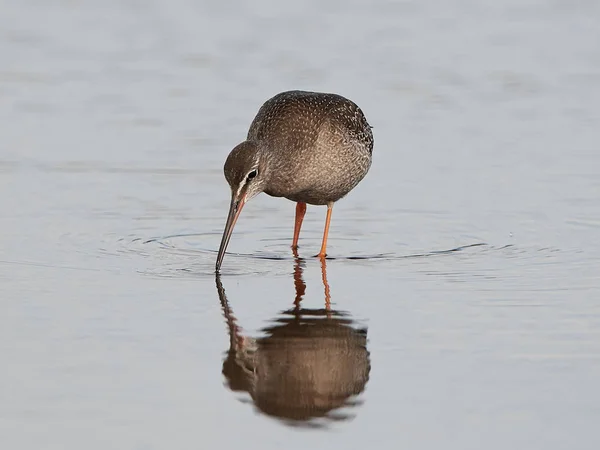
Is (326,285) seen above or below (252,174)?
below

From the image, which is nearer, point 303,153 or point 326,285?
point 326,285

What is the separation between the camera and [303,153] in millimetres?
12094

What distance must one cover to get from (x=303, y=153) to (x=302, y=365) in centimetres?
379

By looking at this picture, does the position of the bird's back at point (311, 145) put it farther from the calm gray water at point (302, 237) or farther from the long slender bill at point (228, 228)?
the long slender bill at point (228, 228)

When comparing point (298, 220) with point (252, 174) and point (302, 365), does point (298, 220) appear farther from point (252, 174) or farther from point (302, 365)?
point (302, 365)

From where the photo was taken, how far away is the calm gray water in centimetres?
775

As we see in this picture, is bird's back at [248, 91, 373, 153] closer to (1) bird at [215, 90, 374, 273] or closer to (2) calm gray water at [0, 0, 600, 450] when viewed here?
(1) bird at [215, 90, 374, 273]

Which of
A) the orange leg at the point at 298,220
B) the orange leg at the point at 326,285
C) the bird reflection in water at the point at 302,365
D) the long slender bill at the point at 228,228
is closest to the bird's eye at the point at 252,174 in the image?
the long slender bill at the point at 228,228

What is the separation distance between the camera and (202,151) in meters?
15.4

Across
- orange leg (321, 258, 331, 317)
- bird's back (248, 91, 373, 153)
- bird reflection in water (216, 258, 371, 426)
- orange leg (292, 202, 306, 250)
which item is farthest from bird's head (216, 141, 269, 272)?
bird reflection in water (216, 258, 371, 426)

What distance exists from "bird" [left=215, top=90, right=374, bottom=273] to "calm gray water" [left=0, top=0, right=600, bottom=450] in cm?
53

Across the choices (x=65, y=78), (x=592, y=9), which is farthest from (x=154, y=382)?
(x=592, y=9)

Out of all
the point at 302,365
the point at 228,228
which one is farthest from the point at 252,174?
the point at 302,365

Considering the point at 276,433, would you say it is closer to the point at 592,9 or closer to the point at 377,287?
the point at 377,287
